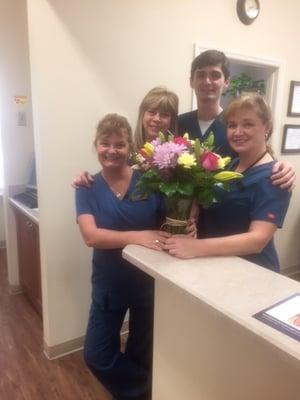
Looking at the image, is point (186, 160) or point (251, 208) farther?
point (251, 208)

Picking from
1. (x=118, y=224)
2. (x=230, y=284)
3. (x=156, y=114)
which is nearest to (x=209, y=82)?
(x=156, y=114)

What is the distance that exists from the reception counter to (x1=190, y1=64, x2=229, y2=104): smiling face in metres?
0.96

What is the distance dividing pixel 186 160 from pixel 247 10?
2.29 m

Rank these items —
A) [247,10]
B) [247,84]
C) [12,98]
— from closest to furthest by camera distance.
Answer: [247,10]
[12,98]
[247,84]

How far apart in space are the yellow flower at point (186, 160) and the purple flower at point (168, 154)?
0.02 m

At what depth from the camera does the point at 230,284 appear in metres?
0.88

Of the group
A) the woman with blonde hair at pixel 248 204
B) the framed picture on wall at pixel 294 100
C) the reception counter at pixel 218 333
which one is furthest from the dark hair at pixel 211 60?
the framed picture on wall at pixel 294 100

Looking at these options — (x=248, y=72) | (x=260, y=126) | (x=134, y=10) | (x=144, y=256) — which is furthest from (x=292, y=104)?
(x=144, y=256)

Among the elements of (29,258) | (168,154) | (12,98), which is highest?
(12,98)

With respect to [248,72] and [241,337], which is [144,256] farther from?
[248,72]

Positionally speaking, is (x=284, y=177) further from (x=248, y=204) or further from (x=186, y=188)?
(x=186, y=188)

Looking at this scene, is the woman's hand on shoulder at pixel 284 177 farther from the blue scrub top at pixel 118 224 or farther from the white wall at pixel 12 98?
the white wall at pixel 12 98

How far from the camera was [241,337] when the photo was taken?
0.94 m

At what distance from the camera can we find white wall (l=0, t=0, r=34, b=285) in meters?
2.81
